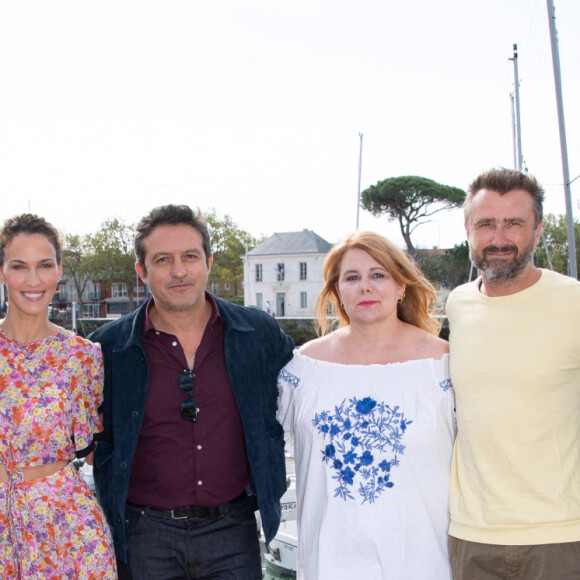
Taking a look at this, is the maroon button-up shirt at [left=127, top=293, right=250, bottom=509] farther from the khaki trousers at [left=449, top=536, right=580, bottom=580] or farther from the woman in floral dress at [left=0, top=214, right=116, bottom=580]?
the khaki trousers at [left=449, top=536, right=580, bottom=580]

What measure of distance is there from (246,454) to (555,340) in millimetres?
1550

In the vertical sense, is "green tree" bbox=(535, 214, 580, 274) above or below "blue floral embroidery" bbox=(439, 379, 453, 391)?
above

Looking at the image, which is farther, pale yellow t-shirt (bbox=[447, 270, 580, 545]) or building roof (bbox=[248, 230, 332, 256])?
building roof (bbox=[248, 230, 332, 256])

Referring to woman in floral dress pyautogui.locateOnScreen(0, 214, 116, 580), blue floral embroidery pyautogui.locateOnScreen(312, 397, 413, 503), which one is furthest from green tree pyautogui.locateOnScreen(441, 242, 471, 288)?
woman in floral dress pyautogui.locateOnScreen(0, 214, 116, 580)

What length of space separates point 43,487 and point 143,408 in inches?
21.3

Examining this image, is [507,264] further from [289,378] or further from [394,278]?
[289,378]

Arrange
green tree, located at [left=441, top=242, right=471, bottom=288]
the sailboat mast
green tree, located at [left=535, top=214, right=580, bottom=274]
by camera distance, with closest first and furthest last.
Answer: the sailboat mast → green tree, located at [left=441, top=242, right=471, bottom=288] → green tree, located at [left=535, top=214, right=580, bottom=274]

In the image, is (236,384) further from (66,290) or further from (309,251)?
(66,290)

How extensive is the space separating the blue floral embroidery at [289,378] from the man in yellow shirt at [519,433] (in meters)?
0.83

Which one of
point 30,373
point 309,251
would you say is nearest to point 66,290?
point 309,251

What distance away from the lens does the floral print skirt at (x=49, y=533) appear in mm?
2605

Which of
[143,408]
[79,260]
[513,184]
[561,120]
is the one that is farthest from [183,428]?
[79,260]

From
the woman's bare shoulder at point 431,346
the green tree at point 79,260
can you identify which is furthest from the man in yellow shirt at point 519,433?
the green tree at point 79,260

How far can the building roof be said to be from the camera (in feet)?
170
